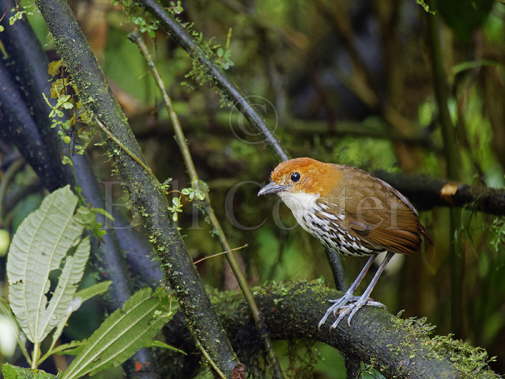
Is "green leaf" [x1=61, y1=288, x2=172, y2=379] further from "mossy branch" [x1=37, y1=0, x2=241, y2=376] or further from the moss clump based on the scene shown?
the moss clump

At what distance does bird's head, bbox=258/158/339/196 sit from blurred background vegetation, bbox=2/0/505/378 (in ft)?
1.25

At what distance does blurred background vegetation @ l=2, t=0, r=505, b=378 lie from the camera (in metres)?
2.94

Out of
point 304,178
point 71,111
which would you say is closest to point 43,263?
point 71,111

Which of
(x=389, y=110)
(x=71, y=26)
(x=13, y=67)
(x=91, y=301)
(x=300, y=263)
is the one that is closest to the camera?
(x=71, y=26)

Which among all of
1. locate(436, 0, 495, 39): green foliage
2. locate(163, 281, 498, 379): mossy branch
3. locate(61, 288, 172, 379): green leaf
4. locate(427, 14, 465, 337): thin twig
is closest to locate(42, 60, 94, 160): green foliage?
locate(61, 288, 172, 379): green leaf

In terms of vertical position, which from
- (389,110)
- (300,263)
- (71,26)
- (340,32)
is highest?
(71,26)

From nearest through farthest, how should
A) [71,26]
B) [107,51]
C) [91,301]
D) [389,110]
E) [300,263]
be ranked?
[71,26]
[91,301]
[300,263]
[107,51]
[389,110]

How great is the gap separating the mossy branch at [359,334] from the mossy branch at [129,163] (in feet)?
1.24

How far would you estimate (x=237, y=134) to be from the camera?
3.85m

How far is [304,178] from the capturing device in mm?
2400

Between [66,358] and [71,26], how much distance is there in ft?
4.80

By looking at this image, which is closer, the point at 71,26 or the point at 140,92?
the point at 71,26

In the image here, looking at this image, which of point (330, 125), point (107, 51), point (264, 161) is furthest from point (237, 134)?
point (107, 51)

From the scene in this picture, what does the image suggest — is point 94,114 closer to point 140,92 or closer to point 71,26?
point 71,26
